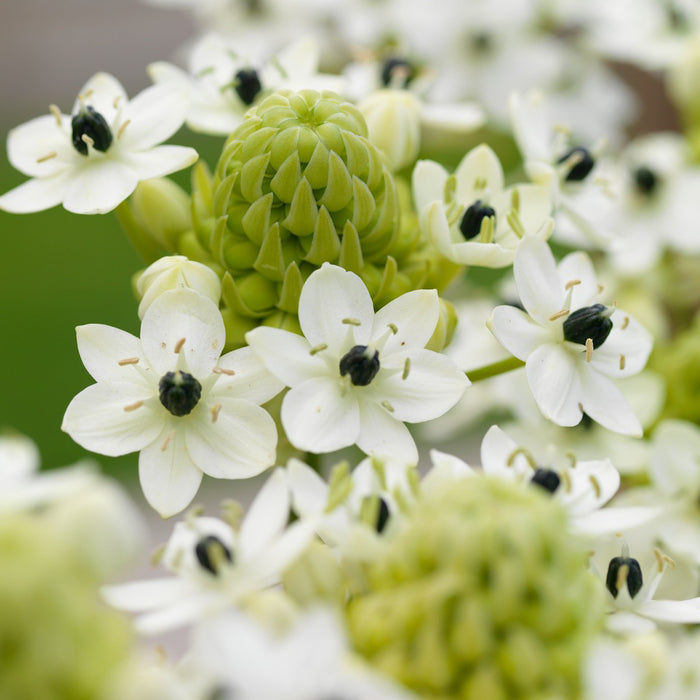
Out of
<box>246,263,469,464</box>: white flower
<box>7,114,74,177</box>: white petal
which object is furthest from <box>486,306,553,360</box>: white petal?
<box>7,114,74,177</box>: white petal

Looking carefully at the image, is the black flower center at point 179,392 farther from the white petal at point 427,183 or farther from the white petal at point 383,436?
the white petal at point 427,183

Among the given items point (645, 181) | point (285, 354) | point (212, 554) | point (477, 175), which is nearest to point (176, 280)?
point (285, 354)

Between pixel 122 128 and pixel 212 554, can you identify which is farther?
pixel 122 128

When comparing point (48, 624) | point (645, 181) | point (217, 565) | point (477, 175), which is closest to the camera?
point (48, 624)

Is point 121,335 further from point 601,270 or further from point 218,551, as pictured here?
point 601,270

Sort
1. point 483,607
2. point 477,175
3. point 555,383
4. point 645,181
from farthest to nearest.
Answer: point 645,181 < point 477,175 < point 555,383 < point 483,607

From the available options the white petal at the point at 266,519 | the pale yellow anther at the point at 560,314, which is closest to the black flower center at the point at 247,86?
the pale yellow anther at the point at 560,314

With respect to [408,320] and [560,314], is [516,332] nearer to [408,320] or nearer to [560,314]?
[560,314]
